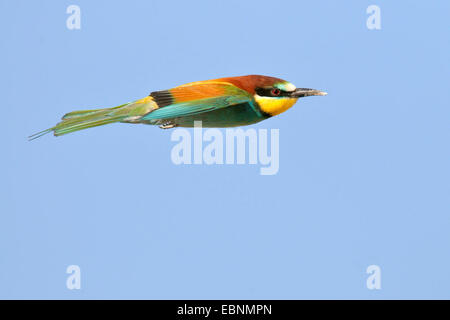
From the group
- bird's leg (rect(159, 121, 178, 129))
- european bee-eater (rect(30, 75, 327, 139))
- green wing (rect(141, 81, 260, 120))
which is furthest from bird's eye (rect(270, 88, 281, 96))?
bird's leg (rect(159, 121, 178, 129))

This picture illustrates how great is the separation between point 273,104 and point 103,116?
0.76 m

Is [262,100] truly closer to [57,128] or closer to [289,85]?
[289,85]

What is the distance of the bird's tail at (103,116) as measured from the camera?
3.29 meters

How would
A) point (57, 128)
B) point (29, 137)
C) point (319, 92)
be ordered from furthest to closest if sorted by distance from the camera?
1. point (319, 92)
2. point (57, 128)
3. point (29, 137)

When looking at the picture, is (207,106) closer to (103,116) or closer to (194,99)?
(194,99)

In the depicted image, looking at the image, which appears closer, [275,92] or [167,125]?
[167,125]

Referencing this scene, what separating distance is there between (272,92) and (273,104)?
5cm

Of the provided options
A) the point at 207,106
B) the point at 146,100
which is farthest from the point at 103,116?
the point at 207,106

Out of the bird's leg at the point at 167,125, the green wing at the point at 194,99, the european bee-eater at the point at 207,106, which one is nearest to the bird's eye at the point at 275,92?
the european bee-eater at the point at 207,106

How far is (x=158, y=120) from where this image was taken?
338 centimetres

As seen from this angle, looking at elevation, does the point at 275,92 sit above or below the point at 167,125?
Answer: above

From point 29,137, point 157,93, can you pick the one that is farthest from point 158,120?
point 29,137

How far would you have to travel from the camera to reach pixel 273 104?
3.53m

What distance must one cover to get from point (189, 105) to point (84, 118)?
44 cm
